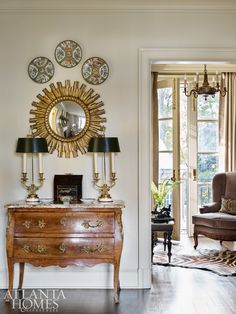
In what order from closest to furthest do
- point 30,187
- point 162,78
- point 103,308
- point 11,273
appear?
point 103,308 → point 11,273 → point 30,187 → point 162,78

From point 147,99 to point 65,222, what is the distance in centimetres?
150

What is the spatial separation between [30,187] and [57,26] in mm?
1635

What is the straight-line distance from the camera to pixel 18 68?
4.87 m

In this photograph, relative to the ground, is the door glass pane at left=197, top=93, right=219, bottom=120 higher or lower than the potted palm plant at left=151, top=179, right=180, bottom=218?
higher

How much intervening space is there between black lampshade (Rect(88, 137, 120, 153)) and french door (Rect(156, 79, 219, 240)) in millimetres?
3328

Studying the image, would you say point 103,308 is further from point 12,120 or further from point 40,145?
point 12,120

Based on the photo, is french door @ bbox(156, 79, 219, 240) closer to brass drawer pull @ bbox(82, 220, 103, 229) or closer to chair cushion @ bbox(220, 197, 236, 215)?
chair cushion @ bbox(220, 197, 236, 215)

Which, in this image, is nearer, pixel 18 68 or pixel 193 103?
pixel 18 68

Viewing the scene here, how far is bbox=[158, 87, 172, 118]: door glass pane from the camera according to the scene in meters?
7.80

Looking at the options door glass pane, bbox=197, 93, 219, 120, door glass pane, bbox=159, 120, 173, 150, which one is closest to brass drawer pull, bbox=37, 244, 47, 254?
door glass pane, bbox=159, 120, 173, 150

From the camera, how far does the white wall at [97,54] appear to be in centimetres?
487

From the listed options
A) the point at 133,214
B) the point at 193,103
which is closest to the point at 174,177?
the point at 193,103

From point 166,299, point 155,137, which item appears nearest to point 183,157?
point 155,137

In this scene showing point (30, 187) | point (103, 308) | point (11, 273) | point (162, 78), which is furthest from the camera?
point (162, 78)
